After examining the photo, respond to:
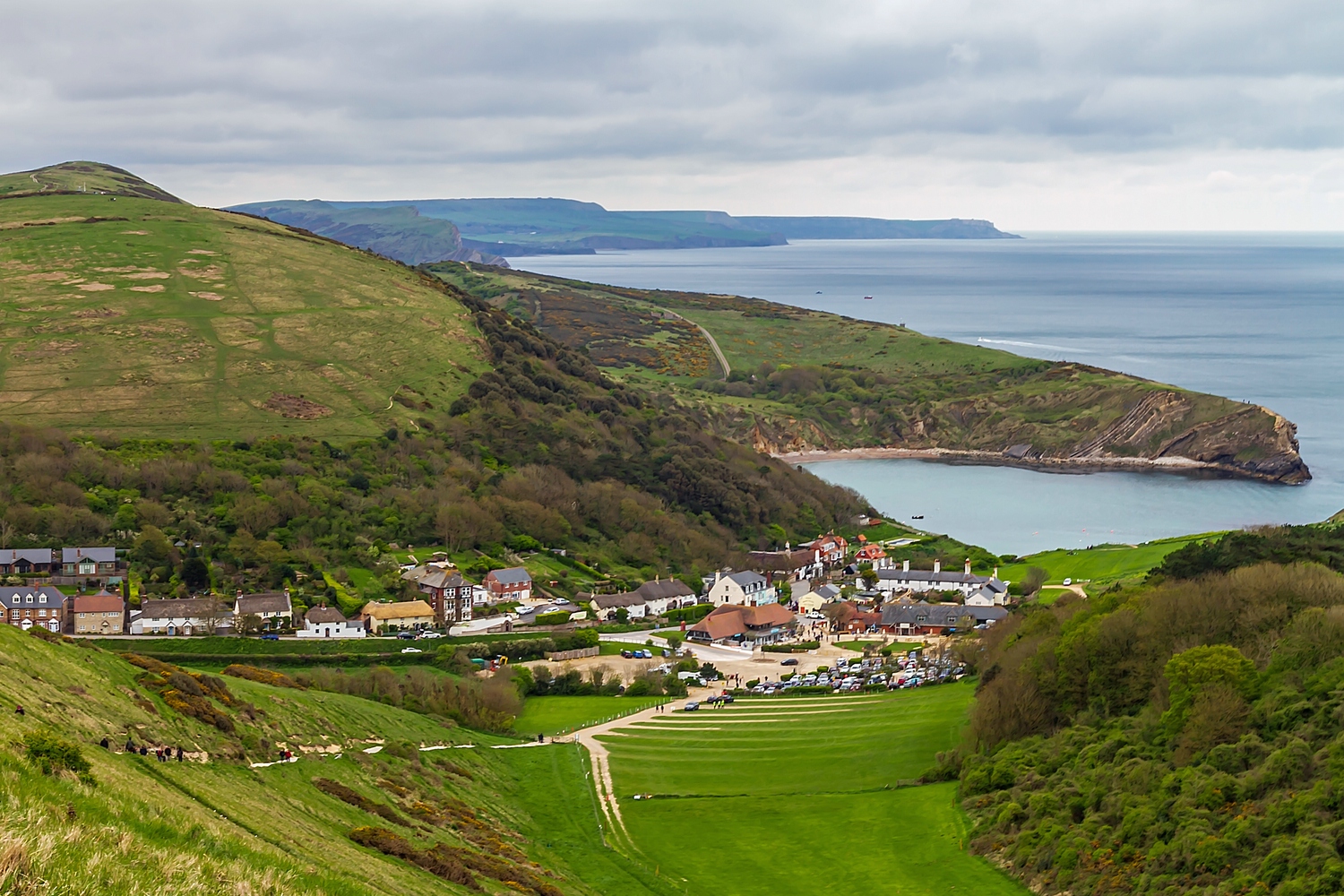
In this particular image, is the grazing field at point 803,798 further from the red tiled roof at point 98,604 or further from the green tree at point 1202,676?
the red tiled roof at point 98,604

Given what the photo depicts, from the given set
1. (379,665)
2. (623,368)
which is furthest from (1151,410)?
(379,665)

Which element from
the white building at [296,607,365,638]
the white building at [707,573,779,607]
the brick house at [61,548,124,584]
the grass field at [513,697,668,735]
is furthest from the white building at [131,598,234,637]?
the white building at [707,573,779,607]

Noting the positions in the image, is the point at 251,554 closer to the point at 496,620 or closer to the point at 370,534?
the point at 370,534

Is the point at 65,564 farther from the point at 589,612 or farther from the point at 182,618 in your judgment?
the point at 589,612

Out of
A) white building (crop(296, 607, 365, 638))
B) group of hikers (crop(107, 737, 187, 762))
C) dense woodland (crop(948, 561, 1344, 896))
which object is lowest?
white building (crop(296, 607, 365, 638))

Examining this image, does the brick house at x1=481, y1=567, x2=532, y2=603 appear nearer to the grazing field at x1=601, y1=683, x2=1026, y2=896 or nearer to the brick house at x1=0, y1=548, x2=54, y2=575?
the brick house at x1=0, y1=548, x2=54, y2=575

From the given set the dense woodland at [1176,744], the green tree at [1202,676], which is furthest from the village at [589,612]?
the green tree at [1202,676]

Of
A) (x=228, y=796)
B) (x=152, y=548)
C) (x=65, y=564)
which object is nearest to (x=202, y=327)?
(x=152, y=548)
